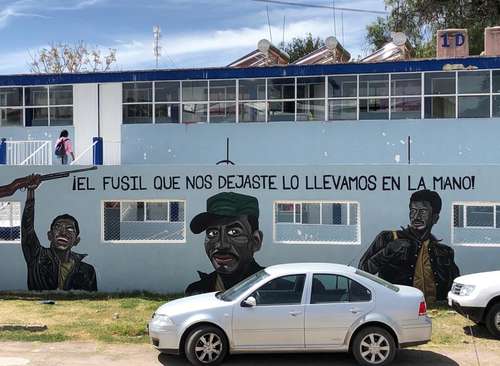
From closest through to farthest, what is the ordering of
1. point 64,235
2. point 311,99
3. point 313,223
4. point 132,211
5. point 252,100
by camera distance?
point 64,235, point 313,223, point 132,211, point 311,99, point 252,100

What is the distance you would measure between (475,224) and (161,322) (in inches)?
352

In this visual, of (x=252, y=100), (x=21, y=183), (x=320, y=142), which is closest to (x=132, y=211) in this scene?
(x=21, y=183)

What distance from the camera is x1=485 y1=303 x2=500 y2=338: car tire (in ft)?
31.9

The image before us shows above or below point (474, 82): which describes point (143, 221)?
below

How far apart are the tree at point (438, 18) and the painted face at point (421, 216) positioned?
1808 centimetres

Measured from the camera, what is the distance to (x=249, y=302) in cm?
820

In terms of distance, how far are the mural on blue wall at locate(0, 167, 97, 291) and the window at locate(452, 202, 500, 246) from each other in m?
7.79

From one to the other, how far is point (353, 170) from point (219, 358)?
231 inches

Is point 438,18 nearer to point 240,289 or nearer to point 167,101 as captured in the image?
point 167,101

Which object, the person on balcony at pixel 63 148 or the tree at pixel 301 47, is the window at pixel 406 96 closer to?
the person on balcony at pixel 63 148

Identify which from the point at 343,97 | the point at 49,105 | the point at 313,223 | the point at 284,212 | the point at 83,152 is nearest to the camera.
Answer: the point at 284,212

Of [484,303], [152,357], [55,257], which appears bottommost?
[152,357]

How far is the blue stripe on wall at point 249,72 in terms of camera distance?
16641 mm

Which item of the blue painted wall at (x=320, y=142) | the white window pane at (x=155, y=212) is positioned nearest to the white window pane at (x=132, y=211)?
the white window pane at (x=155, y=212)
